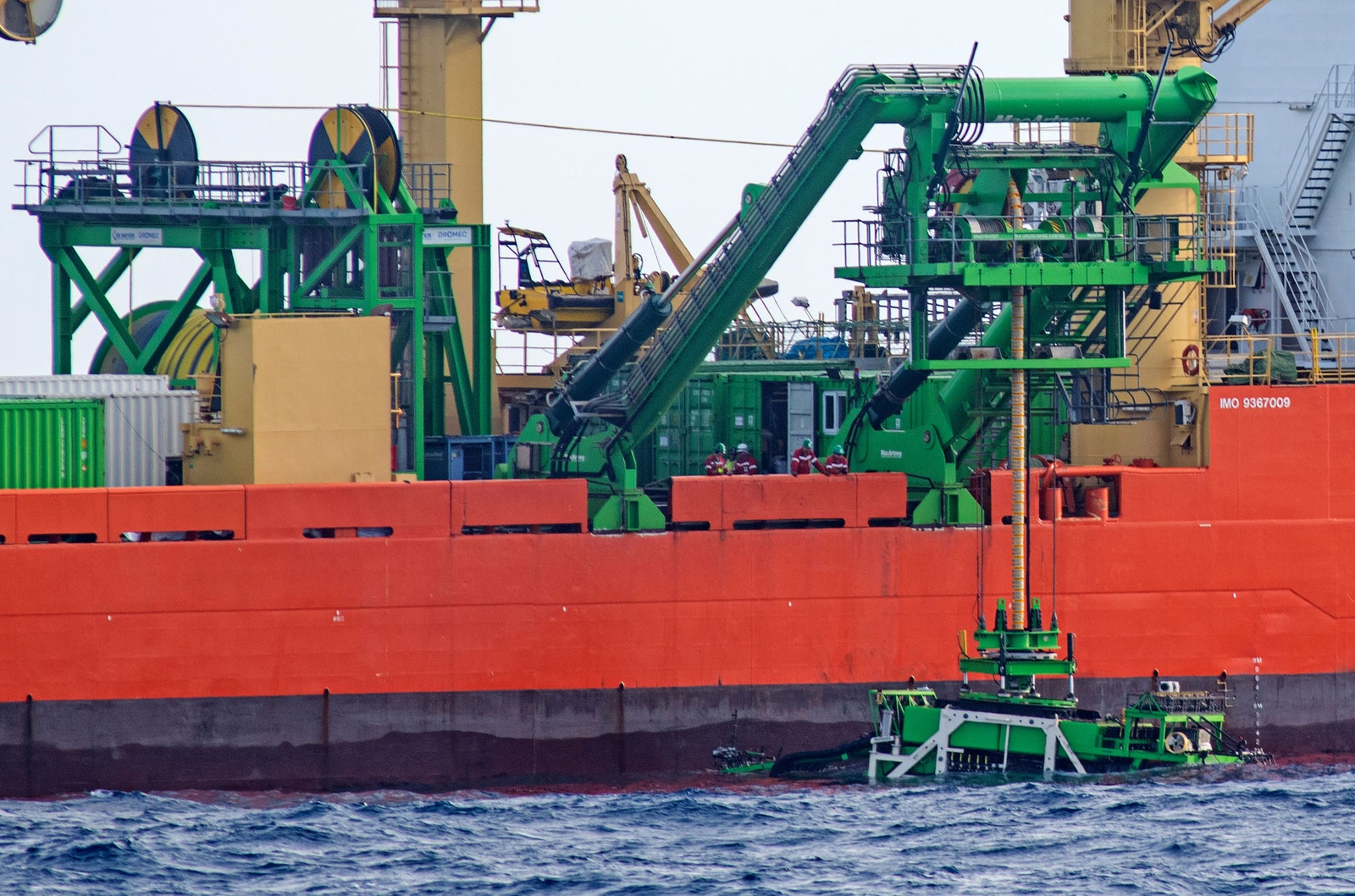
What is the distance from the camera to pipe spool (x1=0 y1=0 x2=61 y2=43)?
99.6ft

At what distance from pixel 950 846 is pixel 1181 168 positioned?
1250cm

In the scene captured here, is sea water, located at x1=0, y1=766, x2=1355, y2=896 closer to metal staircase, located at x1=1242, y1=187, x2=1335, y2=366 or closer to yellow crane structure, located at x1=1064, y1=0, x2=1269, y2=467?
yellow crane structure, located at x1=1064, y1=0, x2=1269, y2=467

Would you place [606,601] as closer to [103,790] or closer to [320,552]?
[320,552]

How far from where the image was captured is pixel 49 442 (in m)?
28.2

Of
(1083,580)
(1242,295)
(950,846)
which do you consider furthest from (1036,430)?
(950,846)

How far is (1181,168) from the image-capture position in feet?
103

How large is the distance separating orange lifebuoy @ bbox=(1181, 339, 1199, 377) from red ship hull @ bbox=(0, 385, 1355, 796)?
0.98m

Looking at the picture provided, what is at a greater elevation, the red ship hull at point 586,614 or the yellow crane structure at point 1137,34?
the yellow crane structure at point 1137,34

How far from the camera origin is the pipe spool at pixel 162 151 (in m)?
31.1

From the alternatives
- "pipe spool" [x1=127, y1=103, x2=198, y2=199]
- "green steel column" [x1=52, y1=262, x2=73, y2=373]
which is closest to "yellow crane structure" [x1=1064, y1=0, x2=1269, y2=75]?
"pipe spool" [x1=127, y1=103, x2=198, y2=199]

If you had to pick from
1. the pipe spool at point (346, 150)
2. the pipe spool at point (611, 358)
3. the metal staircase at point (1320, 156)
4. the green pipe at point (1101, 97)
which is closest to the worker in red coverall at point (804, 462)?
the pipe spool at point (611, 358)

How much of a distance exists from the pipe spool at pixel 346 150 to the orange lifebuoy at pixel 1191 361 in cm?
1233

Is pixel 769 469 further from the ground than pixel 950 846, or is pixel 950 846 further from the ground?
pixel 769 469

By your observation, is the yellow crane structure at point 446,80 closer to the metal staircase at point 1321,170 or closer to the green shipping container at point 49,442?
the green shipping container at point 49,442
